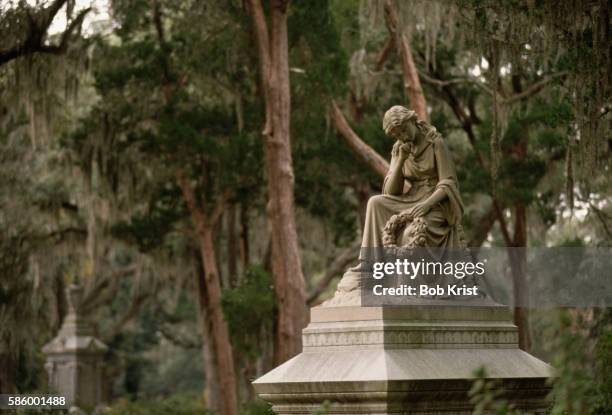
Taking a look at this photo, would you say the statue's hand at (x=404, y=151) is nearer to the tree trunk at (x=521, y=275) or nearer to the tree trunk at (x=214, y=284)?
the tree trunk at (x=521, y=275)

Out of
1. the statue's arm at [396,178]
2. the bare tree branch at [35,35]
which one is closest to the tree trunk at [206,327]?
the bare tree branch at [35,35]

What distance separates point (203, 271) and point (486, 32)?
11948mm

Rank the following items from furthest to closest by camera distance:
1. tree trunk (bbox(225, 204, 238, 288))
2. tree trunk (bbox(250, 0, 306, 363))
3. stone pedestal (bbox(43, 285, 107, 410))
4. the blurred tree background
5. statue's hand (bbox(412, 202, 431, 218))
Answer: tree trunk (bbox(225, 204, 238, 288)), stone pedestal (bbox(43, 285, 107, 410)), the blurred tree background, tree trunk (bbox(250, 0, 306, 363)), statue's hand (bbox(412, 202, 431, 218))

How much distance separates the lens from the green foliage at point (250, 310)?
65.3 feet

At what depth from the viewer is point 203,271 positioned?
80.9ft

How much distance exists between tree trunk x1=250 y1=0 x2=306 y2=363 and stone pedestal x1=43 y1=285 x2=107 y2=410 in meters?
5.41

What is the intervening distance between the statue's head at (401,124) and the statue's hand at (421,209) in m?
0.61

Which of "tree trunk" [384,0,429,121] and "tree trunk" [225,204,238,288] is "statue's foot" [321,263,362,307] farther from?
"tree trunk" [225,204,238,288]

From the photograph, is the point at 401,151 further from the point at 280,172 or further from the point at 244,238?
the point at 244,238

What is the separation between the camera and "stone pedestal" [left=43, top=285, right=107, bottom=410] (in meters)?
22.4

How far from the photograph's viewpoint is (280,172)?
18.2 metres

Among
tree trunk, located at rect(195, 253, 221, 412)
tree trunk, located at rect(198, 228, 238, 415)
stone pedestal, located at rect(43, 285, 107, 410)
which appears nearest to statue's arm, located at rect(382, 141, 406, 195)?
tree trunk, located at rect(198, 228, 238, 415)

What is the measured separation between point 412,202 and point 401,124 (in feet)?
2.06

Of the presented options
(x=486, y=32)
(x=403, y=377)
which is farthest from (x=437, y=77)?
(x=403, y=377)
